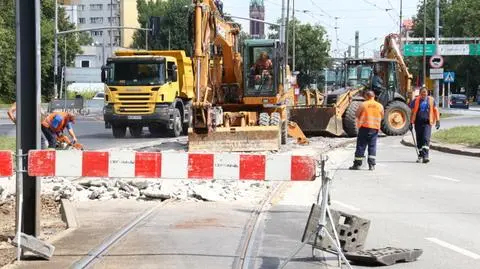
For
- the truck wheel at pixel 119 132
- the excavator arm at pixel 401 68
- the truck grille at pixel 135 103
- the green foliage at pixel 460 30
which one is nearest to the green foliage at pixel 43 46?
the truck wheel at pixel 119 132

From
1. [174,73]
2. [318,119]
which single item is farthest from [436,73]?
[174,73]

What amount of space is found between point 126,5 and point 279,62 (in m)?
128

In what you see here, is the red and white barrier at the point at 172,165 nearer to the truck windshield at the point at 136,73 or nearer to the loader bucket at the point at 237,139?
the loader bucket at the point at 237,139

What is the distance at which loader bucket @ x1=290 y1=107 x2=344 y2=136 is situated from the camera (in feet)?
88.9

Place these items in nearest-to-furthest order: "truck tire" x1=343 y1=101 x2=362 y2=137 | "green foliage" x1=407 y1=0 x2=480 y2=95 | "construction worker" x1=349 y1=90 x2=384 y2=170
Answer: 1. "construction worker" x1=349 y1=90 x2=384 y2=170
2. "truck tire" x1=343 y1=101 x2=362 y2=137
3. "green foliage" x1=407 y1=0 x2=480 y2=95

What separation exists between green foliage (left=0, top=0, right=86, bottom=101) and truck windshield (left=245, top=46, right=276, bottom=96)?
112ft

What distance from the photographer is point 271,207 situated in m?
11.0

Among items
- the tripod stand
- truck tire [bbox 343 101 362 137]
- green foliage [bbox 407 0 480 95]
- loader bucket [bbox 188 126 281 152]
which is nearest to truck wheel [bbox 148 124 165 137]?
truck tire [bbox 343 101 362 137]

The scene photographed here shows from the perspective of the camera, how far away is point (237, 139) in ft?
67.9

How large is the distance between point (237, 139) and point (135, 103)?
843 cm

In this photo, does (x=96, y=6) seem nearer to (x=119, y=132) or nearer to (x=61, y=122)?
(x=119, y=132)

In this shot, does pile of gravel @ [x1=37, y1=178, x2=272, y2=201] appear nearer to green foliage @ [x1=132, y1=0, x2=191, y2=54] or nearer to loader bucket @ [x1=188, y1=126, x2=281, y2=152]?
loader bucket @ [x1=188, y1=126, x2=281, y2=152]

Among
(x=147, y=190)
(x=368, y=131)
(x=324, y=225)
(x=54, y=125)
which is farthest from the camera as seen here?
(x=54, y=125)

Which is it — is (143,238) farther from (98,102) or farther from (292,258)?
(98,102)
